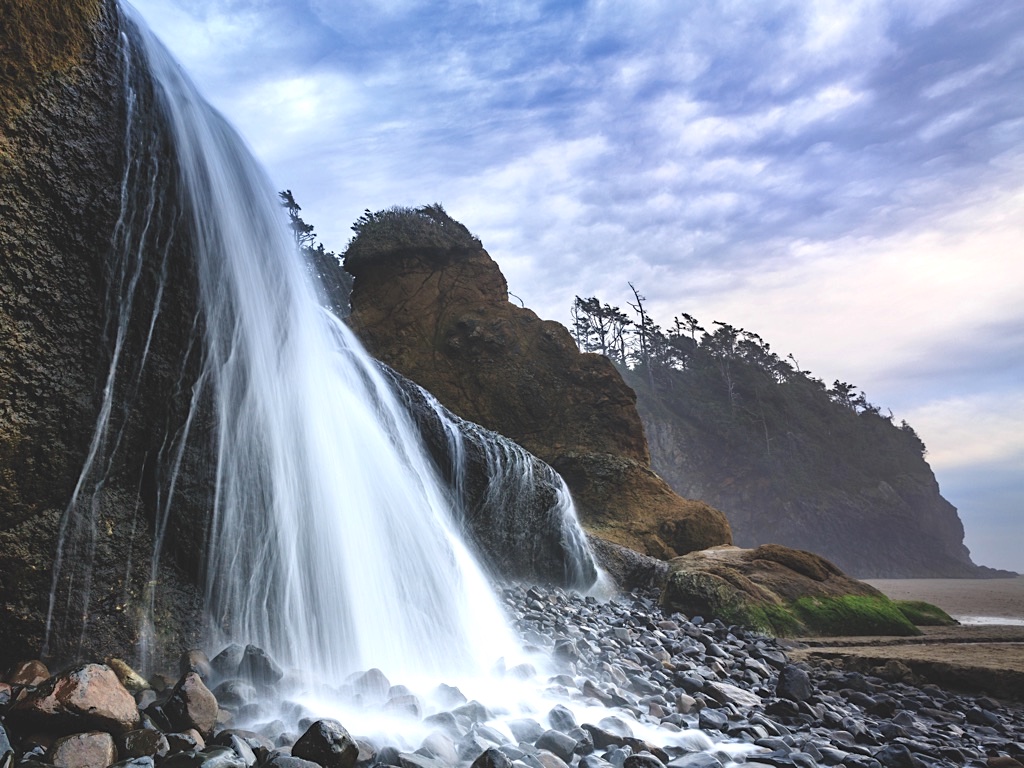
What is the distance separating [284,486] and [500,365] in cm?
1442

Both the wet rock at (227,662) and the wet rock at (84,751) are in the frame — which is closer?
the wet rock at (84,751)

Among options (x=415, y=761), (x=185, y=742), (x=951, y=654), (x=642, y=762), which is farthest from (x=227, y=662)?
(x=951, y=654)

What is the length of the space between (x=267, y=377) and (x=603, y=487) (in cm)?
1295

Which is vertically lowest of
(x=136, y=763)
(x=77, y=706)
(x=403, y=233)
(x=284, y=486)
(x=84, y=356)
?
(x=136, y=763)

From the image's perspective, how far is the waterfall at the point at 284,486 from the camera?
445cm

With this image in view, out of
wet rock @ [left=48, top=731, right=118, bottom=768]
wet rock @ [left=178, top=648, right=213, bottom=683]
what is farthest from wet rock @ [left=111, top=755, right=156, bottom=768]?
wet rock @ [left=178, top=648, right=213, bottom=683]

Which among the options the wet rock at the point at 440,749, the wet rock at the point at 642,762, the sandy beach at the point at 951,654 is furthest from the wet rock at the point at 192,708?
the sandy beach at the point at 951,654

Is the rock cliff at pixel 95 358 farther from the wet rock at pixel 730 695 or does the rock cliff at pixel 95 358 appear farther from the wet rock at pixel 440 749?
the wet rock at pixel 730 695

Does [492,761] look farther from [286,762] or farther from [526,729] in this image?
[286,762]

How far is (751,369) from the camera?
5566 cm

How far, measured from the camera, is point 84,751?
7.67 ft

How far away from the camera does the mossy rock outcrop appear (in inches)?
390

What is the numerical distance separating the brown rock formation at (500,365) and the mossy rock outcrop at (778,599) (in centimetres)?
457

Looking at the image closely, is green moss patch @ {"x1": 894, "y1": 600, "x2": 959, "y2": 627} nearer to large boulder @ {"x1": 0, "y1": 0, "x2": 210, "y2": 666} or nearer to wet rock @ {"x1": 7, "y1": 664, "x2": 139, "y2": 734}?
large boulder @ {"x1": 0, "y1": 0, "x2": 210, "y2": 666}
